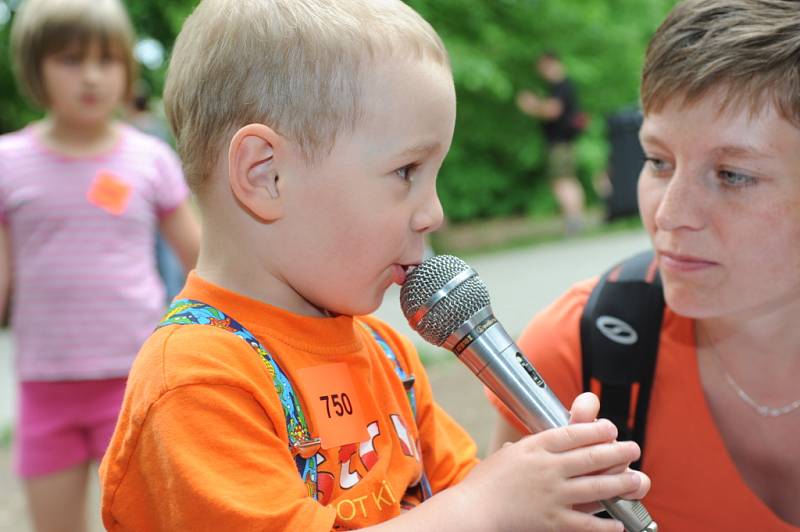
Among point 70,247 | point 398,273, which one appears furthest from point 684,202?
point 70,247

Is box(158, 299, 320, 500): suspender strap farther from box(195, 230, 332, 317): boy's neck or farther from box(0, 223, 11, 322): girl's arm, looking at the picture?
box(0, 223, 11, 322): girl's arm

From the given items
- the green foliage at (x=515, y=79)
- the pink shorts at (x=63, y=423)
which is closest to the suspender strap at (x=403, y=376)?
the pink shorts at (x=63, y=423)

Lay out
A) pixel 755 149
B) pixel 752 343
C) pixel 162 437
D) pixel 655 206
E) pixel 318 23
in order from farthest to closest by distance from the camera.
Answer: pixel 752 343
pixel 655 206
pixel 755 149
pixel 318 23
pixel 162 437

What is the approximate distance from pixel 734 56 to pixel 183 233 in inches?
88.3

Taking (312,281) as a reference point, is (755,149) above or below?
above

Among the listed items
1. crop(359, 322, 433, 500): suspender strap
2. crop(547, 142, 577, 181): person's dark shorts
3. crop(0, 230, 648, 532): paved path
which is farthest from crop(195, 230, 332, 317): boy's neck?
crop(547, 142, 577, 181): person's dark shorts

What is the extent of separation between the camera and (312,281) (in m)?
1.70

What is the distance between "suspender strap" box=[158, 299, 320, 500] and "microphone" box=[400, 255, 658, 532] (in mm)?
253

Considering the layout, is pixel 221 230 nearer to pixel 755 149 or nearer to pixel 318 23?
pixel 318 23

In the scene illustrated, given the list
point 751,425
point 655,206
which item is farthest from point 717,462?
point 655,206

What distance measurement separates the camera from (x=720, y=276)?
2.02 metres

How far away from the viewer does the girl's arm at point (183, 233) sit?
3604 mm

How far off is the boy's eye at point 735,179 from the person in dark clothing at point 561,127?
35.1 feet

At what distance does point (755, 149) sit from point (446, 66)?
68cm
